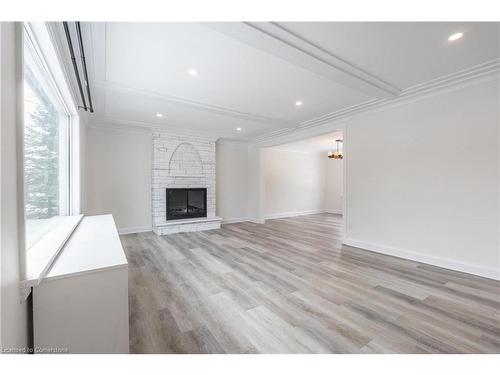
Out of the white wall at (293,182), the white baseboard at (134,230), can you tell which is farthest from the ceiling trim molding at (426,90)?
the white baseboard at (134,230)

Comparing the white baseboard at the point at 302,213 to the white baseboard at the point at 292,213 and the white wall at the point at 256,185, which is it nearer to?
the white baseboard at the point at 292,213

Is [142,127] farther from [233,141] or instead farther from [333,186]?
[333,186]

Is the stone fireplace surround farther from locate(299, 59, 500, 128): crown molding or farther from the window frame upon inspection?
locate(299, 59, 500, 128): crown molding

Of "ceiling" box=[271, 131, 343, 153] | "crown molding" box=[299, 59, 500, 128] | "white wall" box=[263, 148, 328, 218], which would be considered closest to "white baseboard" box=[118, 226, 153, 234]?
"white wall" box=[263, 148, 328, 218]

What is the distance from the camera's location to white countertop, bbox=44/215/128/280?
47.6 inches

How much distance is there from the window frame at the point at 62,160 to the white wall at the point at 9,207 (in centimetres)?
7

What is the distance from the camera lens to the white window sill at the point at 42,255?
3.52 feet

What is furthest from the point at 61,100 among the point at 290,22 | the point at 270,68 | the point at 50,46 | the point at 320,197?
the point at 320,197

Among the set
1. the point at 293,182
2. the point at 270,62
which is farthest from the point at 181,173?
the point at 293,182

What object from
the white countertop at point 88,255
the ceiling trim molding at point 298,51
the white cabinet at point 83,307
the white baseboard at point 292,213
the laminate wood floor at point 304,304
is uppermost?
the ceiling trim molding at point 298,51

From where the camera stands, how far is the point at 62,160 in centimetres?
300

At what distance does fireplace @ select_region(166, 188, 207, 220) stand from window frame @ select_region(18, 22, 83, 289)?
221 centimetres

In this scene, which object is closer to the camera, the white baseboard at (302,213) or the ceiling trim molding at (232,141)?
the ceiling trim molding at (232,141)

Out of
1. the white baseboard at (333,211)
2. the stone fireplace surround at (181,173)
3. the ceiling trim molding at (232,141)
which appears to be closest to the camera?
the stone fireplace surround at (181,173)
